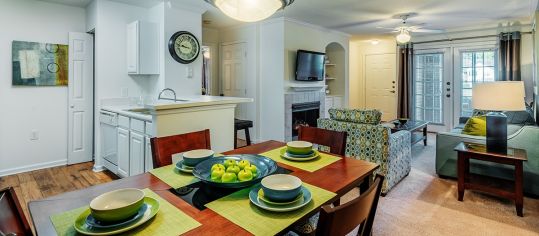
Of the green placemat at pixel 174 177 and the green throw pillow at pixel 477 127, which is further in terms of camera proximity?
the green throw pillow at pixel 477 127

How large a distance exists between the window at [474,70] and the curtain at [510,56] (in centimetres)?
33

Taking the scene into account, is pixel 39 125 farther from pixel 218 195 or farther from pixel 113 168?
pixel 218 195

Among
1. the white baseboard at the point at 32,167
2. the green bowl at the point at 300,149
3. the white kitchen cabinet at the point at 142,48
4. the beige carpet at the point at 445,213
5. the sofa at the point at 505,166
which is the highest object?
the white kitchen cabinet at the point at 142,48

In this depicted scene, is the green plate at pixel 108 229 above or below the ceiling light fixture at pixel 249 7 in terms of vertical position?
below

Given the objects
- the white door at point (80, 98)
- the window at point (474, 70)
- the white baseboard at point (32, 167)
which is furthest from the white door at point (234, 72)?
the window at point (474, 70)

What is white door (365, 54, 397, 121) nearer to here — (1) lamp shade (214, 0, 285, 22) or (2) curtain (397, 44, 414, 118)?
(2) curtain (397, 44, 414, 118)

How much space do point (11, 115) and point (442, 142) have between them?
17.2 ft

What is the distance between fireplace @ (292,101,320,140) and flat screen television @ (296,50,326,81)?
0.50 m

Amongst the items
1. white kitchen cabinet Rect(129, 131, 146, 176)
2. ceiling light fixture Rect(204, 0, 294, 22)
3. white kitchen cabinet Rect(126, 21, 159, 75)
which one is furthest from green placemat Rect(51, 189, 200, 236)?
white kitchen cabinet Rect(126, 21, 159, 75)

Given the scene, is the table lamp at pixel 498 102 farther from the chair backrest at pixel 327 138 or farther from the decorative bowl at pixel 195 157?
the decorative bowl at pixel 195 157

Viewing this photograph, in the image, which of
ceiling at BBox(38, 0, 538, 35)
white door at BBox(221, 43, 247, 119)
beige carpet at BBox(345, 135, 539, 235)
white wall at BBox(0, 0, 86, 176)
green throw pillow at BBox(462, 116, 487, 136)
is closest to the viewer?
beige carpet at BBox(345, 135, 539, 235)

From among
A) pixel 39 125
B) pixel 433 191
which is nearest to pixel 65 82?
pixel 39 125

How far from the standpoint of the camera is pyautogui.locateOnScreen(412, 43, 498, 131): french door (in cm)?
608

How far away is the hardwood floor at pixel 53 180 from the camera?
3.19 metres
